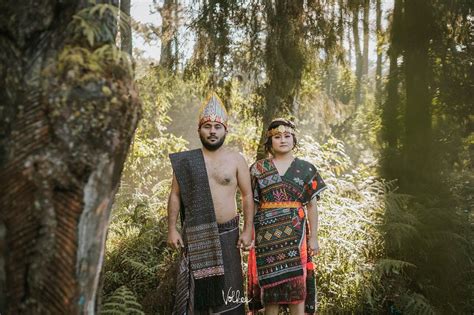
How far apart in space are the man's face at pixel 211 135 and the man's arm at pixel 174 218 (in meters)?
0.40

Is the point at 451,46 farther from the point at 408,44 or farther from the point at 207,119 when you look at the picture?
the point at 207,119

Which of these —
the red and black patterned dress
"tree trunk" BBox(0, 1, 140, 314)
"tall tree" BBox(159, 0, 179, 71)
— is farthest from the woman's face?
"tall tree" BBox(159, 0, 179, 71)

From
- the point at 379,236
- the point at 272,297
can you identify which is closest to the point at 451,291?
the point at 379,236

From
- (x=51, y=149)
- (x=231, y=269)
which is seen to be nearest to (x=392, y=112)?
(x=231, y=269)

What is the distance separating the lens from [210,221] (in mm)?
3357

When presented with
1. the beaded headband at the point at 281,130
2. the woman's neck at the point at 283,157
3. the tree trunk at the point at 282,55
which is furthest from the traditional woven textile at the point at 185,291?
the tree trunk at the point at 282,55

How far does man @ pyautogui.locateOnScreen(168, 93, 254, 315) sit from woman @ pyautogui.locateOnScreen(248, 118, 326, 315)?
195 mm

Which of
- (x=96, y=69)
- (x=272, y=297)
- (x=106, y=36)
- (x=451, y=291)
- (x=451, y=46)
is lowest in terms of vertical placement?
(x=451, y=291)

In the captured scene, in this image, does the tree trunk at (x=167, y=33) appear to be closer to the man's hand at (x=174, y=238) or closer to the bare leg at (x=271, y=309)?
the man's hand at (x=174, y=238)

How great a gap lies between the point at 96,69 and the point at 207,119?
1883mm

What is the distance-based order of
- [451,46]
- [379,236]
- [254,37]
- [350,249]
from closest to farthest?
[350,249], [379,236], [254,37], [451,46]

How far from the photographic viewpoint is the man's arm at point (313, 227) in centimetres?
366

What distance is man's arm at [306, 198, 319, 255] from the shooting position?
12.0 feet

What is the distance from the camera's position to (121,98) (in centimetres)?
168
